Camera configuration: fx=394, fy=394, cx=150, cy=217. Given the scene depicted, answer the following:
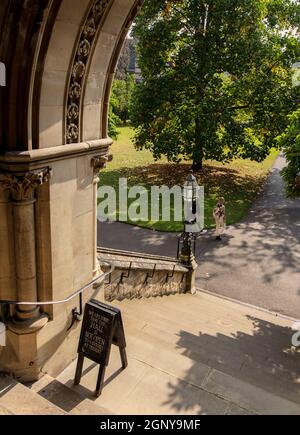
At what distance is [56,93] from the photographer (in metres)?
4.67

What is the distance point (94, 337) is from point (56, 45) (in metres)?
3.62

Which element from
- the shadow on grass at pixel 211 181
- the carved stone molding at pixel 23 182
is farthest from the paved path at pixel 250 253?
the carved stone molding at pixel 23 182

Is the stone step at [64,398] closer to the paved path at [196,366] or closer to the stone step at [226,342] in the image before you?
the paved path at [196,366]

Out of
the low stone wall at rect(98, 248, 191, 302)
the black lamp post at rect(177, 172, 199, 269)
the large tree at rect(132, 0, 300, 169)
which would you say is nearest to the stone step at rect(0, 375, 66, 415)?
the low stone wall at rect(98, 248, 191, 302)

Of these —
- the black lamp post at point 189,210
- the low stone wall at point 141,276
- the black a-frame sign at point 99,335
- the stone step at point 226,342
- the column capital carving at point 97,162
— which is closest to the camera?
the black a-frame sign at point 99,335

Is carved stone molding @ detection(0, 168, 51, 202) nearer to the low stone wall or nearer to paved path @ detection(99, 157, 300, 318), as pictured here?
the low stone wall

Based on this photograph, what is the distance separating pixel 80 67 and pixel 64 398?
4107mm

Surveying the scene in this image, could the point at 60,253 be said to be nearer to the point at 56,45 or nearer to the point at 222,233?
the point at 56,45

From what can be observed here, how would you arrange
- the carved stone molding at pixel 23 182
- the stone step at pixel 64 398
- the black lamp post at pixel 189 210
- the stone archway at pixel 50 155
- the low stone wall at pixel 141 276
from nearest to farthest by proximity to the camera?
the stone archway at pixel 50 155 < the carved stone molding at pixel 23 182 < the stone step at pixel 64 398 < the low stone wall at pixel 141 276 < the black lamp post at pixel 189 210

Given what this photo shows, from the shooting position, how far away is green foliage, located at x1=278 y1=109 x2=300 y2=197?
909 centimetres

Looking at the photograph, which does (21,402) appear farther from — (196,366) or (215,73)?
(215,73)

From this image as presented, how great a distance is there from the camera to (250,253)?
47.2 feet

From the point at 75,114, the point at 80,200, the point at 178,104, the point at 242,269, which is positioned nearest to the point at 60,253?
the point at 80,200

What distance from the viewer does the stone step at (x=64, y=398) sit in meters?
4.63
